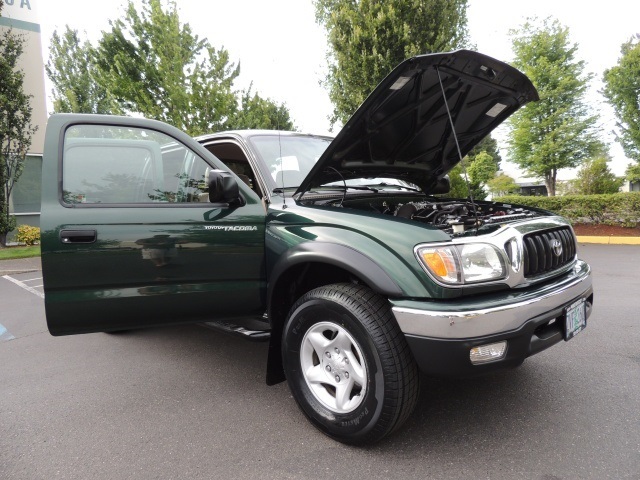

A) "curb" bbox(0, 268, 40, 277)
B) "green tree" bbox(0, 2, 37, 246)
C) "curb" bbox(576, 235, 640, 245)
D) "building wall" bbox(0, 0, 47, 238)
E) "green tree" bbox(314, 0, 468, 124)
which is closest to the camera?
"curb" bbox(0, 268, 40, 277)

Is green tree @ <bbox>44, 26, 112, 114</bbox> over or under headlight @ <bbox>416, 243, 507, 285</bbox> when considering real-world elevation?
over

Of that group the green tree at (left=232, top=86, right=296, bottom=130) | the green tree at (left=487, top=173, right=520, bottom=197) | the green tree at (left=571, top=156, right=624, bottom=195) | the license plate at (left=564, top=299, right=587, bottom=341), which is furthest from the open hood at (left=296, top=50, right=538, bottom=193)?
the green tree at (left=487, top=173, right=520, bottom=197)

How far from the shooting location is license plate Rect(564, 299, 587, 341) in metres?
2.22

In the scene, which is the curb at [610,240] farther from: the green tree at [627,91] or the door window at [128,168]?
the green tree at [627,91]

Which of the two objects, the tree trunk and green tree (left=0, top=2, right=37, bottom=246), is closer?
green tree (left=0, top=2, right=37, bottom=246)

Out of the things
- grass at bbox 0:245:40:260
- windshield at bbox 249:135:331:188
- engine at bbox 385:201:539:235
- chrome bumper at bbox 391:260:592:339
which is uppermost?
windshield at bbox 249:135:331:188

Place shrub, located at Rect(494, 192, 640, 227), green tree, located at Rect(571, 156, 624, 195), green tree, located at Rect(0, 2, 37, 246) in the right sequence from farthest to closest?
green tree, located at Rect(571, 156, 624, 195) → green tree, located at Rect(0, 2, 37, 246) → shrub, located at Rect(494, 192, 640, 227)

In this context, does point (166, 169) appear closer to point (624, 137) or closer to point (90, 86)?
point (90, 86)

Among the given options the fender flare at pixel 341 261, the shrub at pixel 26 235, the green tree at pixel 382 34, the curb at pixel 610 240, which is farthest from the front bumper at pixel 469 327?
the shrub at pixel 26 235

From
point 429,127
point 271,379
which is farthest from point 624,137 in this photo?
point 271,379

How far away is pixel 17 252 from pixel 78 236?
34.8 feet

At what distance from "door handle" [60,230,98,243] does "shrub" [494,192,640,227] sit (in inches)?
376

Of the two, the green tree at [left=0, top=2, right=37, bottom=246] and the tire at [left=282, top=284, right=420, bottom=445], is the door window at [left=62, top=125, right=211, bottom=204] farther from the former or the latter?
the green tree at [left=0, top=2, right=37, bottom=246]

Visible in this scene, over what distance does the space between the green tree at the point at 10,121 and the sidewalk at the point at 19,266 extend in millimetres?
2272
